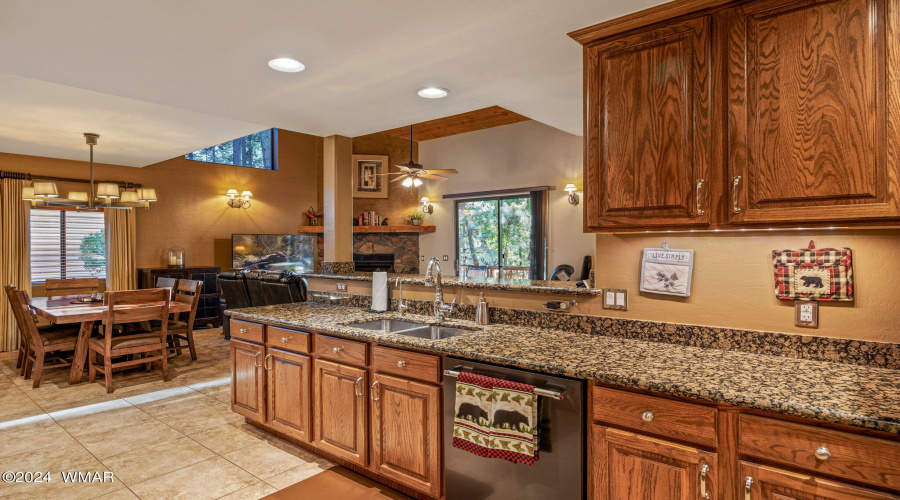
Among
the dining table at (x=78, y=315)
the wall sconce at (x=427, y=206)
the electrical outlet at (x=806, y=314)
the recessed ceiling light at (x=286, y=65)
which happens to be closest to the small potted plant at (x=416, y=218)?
the wall sconce at (x=427, y=206)

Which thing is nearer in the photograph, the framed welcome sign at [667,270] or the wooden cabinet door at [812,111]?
the wooden cabinet door at [812,111]

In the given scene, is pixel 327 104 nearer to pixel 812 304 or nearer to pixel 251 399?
pixel 251 399

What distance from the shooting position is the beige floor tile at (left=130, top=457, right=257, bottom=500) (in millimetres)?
2432

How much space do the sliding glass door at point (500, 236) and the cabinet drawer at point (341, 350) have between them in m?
4.85

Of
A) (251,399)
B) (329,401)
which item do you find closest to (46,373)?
(251,399)

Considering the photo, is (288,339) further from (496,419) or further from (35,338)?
(35,338)

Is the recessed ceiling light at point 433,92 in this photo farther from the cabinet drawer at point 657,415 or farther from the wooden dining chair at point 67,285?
the wooden dining chair at point 67,285

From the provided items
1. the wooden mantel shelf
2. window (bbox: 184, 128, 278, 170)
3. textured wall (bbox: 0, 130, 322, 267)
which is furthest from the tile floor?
window (bbox: 184, 128, 278, 170)

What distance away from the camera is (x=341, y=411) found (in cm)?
254

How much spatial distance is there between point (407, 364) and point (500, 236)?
19.6 ft

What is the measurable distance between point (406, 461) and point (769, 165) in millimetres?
1940

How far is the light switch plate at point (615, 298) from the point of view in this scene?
224 centimetres

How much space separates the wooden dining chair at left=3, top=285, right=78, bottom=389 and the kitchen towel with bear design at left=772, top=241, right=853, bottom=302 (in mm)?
5536

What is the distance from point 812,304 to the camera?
70.8 inches
